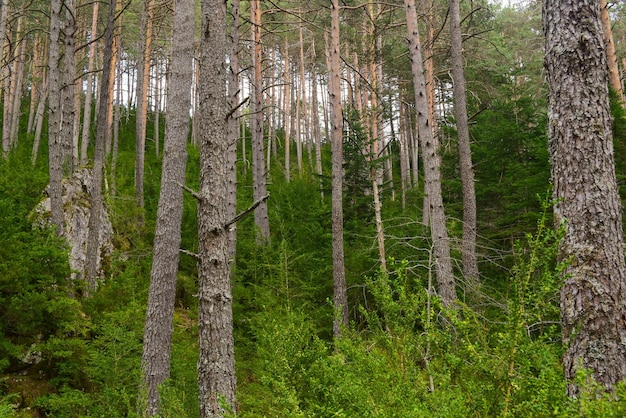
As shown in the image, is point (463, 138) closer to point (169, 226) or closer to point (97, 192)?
point (169, 226)

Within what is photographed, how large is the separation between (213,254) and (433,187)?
4778 mm

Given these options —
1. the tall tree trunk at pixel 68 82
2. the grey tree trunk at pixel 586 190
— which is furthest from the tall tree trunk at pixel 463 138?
the tall tree trunk at pixel 68 82

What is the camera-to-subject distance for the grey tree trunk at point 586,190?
291cm

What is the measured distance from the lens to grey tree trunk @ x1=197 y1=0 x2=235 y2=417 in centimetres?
388

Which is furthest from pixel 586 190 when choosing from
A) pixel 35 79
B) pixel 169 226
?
pixel 35 79

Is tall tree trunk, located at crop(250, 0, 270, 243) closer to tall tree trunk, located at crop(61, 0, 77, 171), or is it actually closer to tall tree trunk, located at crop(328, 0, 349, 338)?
tall tree trunk, located at crop(328, 0, 349, 338)

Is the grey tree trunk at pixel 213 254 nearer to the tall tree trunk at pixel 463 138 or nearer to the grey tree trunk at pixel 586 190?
the grey tree trunk at pixel 586 190

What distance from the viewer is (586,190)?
3.17 m

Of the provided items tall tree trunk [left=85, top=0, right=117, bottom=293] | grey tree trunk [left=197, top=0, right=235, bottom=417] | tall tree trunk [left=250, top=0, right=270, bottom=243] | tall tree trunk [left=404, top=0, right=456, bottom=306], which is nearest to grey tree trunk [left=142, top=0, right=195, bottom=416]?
grey tree trunk [left=197, top=0, right=235, bottom=417]

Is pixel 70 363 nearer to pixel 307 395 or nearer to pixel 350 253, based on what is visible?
pixel 307 395

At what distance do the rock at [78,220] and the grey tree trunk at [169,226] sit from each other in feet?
11.8

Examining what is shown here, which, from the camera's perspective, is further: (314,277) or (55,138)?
(314,277)

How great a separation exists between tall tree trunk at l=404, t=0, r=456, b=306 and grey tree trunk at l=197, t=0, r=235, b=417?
156 inches

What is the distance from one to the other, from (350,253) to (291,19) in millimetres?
15555
